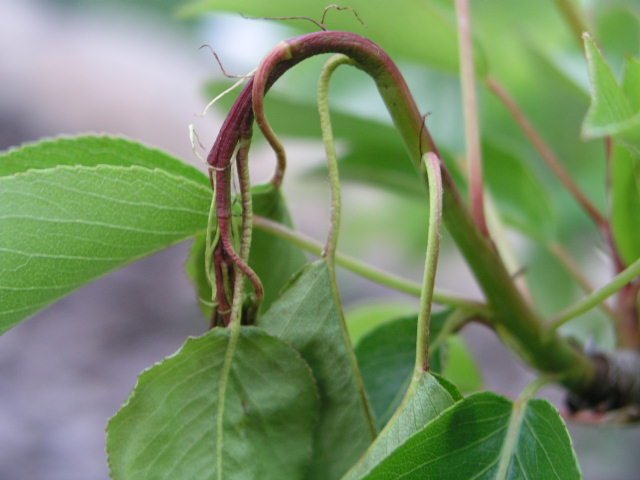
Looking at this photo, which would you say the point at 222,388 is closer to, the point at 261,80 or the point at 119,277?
the point at 261,80

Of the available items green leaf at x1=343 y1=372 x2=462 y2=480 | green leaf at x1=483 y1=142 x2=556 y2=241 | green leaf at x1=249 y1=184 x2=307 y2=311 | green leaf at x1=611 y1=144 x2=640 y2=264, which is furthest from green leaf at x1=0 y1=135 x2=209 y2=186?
green leaf at x1=483 y1=142 x2=556 y2=241

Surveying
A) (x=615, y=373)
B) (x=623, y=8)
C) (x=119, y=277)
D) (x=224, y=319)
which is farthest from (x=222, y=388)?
(x=119, y=277)

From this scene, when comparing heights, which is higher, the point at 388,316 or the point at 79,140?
the point at 79,140

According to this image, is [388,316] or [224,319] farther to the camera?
[388,316]

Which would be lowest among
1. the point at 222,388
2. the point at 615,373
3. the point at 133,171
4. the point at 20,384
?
the point at 20,384

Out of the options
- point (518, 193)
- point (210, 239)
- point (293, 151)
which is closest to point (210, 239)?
point (210, 239)

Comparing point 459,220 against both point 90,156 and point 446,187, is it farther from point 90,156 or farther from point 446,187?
point 90,156
